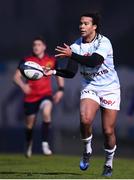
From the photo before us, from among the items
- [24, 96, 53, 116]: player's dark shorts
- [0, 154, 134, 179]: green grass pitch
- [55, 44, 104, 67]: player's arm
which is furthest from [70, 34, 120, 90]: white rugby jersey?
Answer: [24, 96, 53, 116]: player's dark shorts

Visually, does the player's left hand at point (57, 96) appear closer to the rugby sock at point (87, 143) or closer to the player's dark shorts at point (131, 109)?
the player's dark shorts at point (131, 109)

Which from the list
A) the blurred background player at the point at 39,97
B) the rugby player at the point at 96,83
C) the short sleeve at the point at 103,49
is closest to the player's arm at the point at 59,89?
the blurred background player at the point at 39,97

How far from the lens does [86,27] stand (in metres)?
10.8

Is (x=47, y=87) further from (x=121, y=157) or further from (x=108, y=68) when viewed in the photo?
(x=108, y=68)

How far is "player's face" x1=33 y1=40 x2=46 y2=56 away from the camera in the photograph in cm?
1563

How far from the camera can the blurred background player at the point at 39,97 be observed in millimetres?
15680

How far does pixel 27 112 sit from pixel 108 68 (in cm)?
512

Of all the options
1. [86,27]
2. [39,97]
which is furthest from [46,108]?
[86,27]

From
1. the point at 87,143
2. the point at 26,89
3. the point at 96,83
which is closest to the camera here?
the point at 96,83

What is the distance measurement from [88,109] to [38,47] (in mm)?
5102

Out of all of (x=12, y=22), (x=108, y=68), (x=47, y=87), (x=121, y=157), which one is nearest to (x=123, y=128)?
(x=121, y=157)

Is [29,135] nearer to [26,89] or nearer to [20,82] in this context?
[26,89]

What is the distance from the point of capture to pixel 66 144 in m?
17.1

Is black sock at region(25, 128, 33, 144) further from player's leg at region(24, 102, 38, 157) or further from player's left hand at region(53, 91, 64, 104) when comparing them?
player's left hand at region(53, 91, 64, 104)
